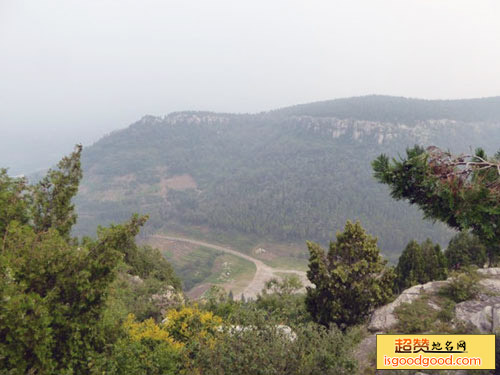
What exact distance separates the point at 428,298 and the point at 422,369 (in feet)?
30.4

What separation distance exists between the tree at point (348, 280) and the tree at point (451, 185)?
33.5 feet

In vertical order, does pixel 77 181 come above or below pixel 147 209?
above

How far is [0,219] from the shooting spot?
10789 mm

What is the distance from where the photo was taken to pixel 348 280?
18.7 m

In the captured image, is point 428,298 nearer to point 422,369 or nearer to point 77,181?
point 422,369

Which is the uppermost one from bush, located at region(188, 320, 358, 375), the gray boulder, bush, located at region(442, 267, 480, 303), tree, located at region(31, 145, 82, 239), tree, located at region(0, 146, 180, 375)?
tree, located at region(31, 145, 82, 239)

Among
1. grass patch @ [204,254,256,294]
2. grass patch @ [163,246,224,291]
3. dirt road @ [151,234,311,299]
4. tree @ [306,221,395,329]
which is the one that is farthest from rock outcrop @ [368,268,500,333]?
grass patch @ [163,246,224,291]

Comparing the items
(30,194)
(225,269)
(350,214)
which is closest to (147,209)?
(225,269)

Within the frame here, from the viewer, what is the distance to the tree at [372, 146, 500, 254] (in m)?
8.08

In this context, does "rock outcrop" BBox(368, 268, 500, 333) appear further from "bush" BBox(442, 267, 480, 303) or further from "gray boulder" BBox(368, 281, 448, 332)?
"bush" BBox(442, 267, 480, 303)

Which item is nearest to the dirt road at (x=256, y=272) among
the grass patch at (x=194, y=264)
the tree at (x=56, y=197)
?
the grass patch at (x=194, y=264)

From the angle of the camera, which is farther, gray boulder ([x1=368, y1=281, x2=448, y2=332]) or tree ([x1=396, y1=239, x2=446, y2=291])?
tree ([x1=396, y1=239, x2=446, y2=291])

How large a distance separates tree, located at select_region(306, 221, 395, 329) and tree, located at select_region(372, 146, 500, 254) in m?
10.2

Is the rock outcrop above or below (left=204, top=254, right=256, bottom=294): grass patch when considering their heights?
above
